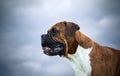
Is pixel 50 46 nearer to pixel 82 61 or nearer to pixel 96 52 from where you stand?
pixel 82 61

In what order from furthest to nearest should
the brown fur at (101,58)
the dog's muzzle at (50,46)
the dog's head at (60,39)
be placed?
the dog's muzzle at (50,46) < the dog's head at (60,39) < the brown fur at (101,58)

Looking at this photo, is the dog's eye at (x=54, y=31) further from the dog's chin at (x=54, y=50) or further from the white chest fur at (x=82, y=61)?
the white chest fur at (x=82, y=61)

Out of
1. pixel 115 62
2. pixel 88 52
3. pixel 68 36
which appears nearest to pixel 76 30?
pixel 68 36

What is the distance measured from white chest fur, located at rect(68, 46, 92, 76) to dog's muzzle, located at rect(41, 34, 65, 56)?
13.3 inches

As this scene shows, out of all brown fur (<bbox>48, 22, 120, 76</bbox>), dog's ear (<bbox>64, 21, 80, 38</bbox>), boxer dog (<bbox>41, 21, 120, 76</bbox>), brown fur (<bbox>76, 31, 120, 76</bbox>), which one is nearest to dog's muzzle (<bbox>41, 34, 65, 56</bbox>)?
boxer dog (<bbox>41, 21, 120, 76</bbox>)

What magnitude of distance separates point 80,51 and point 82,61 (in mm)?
241

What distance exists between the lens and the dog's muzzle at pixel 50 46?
6.12 meters

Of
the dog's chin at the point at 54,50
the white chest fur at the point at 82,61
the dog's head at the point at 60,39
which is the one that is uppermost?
the dog's head at the point at 60,39

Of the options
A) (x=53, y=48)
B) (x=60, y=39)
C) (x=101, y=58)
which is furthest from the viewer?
(x=53, y=48)

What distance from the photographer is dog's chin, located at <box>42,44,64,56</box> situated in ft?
20.2

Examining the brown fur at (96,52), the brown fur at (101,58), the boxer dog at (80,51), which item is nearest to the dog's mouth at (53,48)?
the boxer dog at (80,51)

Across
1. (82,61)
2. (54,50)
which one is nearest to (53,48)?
(54,50)

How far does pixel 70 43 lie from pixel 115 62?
1178mm

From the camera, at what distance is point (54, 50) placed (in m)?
6.24
